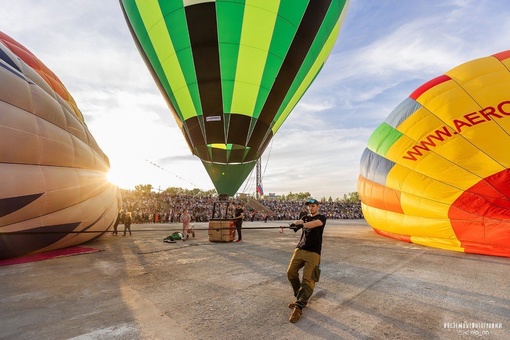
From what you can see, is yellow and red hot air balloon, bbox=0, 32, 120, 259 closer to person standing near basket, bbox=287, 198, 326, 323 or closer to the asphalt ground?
the asphalt ground

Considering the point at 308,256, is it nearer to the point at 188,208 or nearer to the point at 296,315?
the point at 296,315

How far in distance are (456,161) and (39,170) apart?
1002 cm

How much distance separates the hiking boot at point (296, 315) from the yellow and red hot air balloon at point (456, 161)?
20.4ft

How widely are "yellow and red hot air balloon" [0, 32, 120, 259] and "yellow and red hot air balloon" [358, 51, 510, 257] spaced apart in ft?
26.8

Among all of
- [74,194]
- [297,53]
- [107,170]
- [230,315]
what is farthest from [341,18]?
[230,315]

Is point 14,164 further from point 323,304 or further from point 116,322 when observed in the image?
point 323,304

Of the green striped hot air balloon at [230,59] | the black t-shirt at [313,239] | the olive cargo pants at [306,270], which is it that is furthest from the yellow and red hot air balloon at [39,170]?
the green striped hot air balloon at [230,59]

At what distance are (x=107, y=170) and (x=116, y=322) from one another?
314 inches

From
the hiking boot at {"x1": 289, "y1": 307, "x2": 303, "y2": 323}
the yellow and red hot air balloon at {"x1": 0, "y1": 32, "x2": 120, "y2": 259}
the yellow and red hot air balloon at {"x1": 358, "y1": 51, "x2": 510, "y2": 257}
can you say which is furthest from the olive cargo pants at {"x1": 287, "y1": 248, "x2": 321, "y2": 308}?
the yellow and red hot air balloon at {"x1": 358, "y1": 51, "x2": 510, "y2": 257}

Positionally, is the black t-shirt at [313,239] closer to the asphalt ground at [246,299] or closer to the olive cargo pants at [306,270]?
the olive cargo pants at [306,270]

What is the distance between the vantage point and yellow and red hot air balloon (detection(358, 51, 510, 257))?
6586 mm

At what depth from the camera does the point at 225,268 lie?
219 inches

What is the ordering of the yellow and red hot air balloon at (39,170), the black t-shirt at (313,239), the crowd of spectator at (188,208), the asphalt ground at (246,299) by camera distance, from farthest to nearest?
the crowd of spectator at (188,208) → the yellow and red hot air balloon at (39,170) → the black t-shirt at (313,239) → the asphalt ground at (246,299)

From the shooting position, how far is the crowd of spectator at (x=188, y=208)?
23.1 meters
